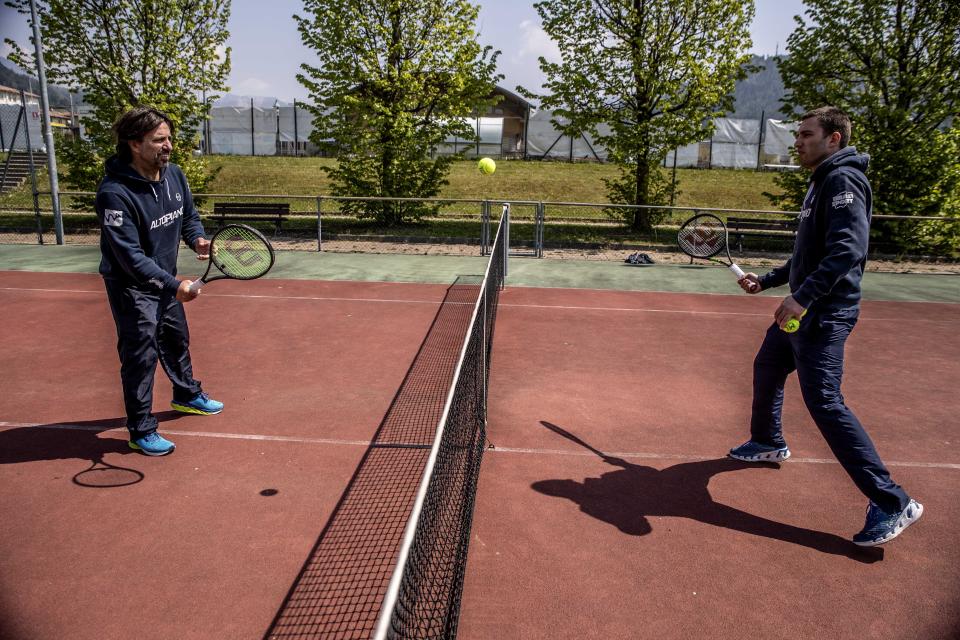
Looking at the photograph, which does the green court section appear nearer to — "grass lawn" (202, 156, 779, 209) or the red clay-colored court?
the red clay-colored court

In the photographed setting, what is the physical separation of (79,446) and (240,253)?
1.90m

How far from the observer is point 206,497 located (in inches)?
167

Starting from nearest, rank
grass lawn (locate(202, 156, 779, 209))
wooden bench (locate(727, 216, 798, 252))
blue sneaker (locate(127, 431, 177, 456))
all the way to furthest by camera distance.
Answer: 1. blue sneaker (locate(127, 431, 177, 456))
2. wooden bench (locate(727, 216, 798, 252))
3. grass lawn (locate(202, 156, 779, 209))

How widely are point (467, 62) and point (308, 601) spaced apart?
51.3 ft

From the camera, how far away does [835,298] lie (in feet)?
12.5

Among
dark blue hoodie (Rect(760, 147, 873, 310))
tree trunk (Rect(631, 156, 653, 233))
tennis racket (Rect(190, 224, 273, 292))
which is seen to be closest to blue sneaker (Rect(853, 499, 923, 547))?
dark blue hoodie (Rect(760, 147, 873, 310))

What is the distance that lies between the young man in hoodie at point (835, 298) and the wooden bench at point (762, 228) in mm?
11669

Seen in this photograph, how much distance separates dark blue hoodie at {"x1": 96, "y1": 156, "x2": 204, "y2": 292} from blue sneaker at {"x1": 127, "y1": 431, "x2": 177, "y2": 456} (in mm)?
1081

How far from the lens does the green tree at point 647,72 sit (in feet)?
52.5

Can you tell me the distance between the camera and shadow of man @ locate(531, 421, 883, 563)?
3.92 m

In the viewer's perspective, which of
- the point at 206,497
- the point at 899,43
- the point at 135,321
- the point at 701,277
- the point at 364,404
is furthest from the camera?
the point at 899,43

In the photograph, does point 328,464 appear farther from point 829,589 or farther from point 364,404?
point 829,589

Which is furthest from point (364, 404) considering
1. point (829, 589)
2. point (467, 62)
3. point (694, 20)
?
point (694, 20)

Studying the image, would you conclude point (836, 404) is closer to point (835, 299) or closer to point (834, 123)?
point (835, 299)
